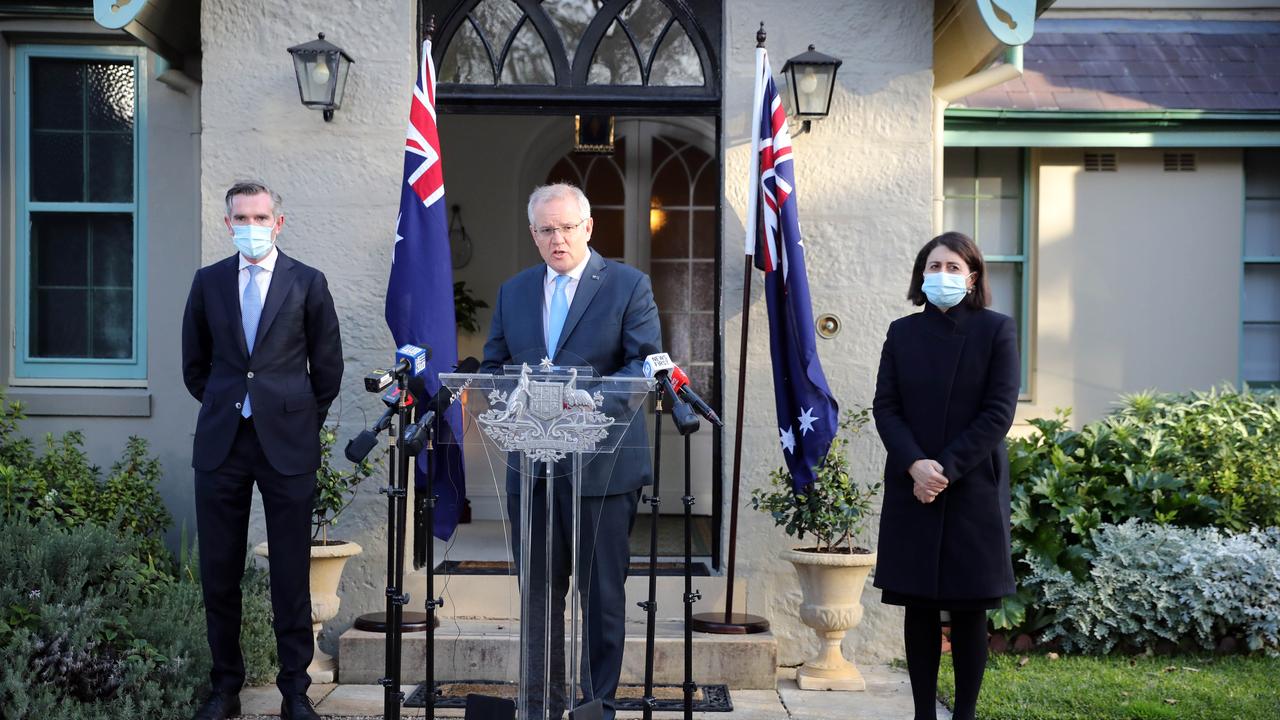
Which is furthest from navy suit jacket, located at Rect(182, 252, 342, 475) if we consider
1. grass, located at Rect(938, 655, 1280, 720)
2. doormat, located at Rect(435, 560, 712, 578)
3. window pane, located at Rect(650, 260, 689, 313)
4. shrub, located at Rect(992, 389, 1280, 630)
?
window pane, located at Rect(650, 260, 689, 313)

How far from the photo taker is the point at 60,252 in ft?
22.4

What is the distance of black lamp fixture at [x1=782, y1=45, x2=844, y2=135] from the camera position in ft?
18.5

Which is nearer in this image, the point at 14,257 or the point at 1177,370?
the point at 14,257

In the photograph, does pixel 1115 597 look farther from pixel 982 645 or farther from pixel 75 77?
pixel 75 77

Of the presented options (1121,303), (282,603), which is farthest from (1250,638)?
(282,603)

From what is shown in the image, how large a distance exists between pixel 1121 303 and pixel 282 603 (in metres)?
5.45

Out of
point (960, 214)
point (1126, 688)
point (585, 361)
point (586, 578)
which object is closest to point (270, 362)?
point (585, 361)

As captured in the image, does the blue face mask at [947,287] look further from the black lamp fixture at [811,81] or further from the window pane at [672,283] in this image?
the window pane at [672,283]

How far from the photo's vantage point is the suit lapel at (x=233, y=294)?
4582 mm

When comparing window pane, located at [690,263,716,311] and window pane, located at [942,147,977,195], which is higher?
window pane, located at [942,147,977,195]

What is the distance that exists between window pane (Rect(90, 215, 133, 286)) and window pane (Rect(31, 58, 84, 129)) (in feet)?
1.83

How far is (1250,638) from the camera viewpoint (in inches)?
233

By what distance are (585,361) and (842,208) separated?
7.35 ft

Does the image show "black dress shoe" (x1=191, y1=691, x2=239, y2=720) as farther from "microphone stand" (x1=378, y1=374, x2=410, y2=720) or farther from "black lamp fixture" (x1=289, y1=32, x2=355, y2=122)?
"black lamp fixture" (x1=289, y1=32, x2=355, y2=122)
